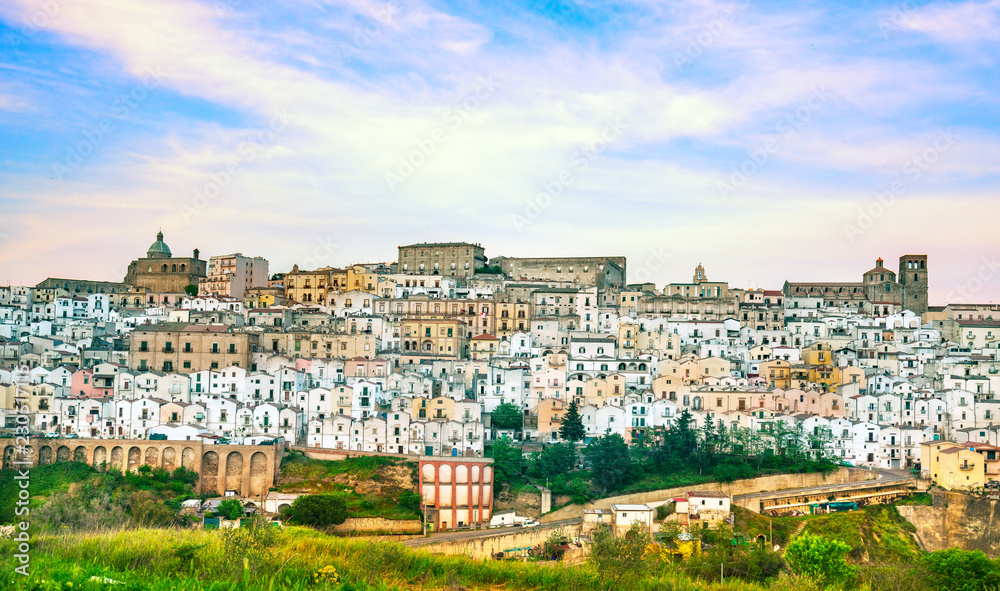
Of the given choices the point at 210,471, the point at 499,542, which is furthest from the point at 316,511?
the point at 210,471

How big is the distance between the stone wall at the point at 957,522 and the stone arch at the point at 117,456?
2379 cm

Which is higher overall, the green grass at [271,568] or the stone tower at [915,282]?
the stone tower at [915,282]

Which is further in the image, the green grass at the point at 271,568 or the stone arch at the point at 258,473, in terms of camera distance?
the stone arch at the point at 258,473

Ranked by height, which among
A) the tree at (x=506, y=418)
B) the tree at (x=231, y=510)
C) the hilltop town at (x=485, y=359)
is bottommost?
the tree at (x=231, y=510)

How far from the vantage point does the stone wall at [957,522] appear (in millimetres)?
26172

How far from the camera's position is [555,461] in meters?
27.2

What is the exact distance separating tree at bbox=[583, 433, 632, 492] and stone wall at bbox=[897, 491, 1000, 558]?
8.37 meters

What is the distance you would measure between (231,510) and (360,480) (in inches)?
156

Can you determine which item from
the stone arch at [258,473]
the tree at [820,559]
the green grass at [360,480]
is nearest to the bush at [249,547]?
the tree at [820,559]

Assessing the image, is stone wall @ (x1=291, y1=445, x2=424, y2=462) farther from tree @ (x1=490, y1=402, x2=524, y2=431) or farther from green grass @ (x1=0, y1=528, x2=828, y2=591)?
green grass @ (x1=0, y1=528, x2=828, y2=591)

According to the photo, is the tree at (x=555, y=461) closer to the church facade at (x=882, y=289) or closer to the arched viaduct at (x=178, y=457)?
the arched viaduct at (x=178, y=457)

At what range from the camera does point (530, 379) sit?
3250 centimetres

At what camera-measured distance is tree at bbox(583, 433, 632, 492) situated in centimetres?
2676

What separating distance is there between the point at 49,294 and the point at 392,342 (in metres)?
18.8
